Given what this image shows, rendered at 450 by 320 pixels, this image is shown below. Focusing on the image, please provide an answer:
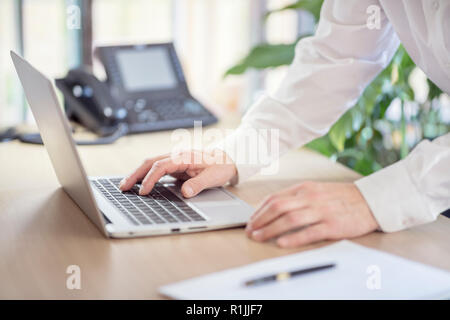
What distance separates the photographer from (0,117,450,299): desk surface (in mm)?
788

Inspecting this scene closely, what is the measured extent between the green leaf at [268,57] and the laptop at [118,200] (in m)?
0.82

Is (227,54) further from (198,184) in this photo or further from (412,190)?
(412,190)

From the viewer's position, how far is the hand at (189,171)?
1.11 meters

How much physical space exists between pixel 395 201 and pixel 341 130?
81cm

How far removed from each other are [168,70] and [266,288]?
1.21 meters

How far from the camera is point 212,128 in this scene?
1.77 m

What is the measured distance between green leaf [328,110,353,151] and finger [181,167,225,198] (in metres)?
0.66

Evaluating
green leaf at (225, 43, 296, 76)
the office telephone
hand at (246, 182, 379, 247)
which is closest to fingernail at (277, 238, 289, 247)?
hand at (246, 182, 379, 247)

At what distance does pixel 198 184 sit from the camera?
44.2 inches

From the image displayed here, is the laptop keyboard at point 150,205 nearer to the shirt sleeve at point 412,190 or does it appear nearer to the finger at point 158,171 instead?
the finger at point 158,171

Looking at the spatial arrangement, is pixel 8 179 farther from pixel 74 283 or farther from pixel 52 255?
pixel 74 283

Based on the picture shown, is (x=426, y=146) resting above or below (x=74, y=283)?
above
